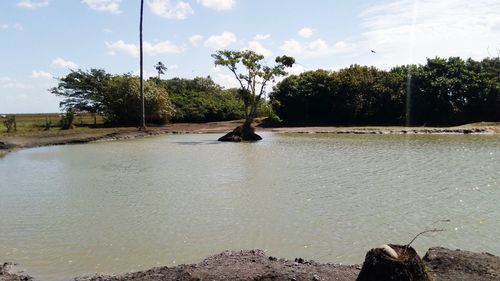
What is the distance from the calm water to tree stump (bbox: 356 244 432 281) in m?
2.22

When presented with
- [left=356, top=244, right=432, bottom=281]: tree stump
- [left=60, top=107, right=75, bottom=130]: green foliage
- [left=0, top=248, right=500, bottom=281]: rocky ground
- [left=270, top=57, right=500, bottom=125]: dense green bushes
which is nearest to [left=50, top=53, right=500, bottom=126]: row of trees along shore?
[left=270, top=57, right=500, bottom=125]: dense green bushes

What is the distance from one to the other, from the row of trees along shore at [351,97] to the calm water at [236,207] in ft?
57.2

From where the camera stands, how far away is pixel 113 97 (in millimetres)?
38812

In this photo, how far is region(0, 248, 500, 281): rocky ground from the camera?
534 cm

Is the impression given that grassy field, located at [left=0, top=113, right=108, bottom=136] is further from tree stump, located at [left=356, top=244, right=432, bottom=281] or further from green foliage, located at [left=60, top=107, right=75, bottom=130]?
tree stump, located at [left=356, top=244, right=432, bottom=281]

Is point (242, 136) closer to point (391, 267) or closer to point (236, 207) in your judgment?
point (236, 207)

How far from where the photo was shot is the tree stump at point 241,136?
2898 centimetres

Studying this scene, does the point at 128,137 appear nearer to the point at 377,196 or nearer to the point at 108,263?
the point at 377,196

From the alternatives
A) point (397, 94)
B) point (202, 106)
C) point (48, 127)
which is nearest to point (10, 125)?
point (48, 127)

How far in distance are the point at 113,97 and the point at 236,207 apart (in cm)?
3081

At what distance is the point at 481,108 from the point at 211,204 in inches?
1259

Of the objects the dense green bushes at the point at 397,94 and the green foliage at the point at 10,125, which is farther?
the dense green bushes at the point at 397,94

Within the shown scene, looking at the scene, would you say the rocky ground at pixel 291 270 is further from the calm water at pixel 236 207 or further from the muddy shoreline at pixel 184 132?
the muddy shoreline at pixel 184 132

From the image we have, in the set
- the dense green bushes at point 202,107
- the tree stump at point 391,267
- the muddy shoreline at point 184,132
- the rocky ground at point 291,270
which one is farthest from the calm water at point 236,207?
the dense green bushes at point 202,107
